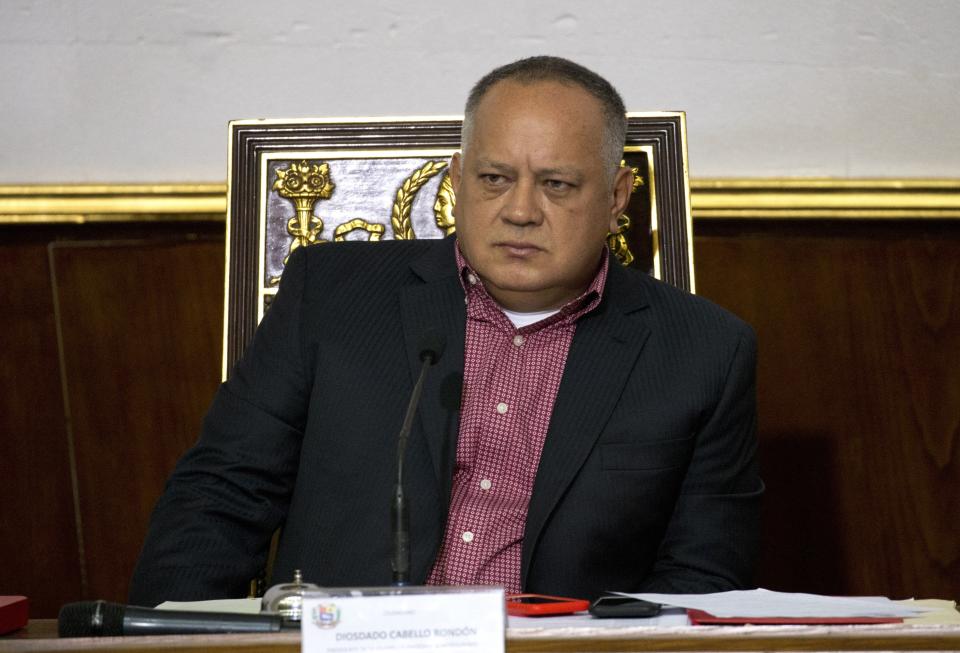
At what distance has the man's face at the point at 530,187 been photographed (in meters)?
1.79

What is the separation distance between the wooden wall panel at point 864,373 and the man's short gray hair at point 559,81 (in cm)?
71

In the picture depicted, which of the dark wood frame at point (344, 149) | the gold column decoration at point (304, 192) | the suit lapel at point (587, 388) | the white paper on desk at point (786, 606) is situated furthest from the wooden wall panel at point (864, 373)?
the white paper on desk at point (786, 606)

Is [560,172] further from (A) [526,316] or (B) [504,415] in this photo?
(B) [504,415]

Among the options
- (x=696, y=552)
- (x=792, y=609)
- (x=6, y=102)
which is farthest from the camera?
(x=6, y=102)

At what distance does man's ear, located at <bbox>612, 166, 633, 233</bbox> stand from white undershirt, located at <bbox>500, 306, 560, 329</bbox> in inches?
7.1

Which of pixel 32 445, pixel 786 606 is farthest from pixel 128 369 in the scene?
pixel 786 606

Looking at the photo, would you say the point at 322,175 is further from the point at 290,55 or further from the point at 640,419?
the point at 640,419

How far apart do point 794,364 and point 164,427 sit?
140cm

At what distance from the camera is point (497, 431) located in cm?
178

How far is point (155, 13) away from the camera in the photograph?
2.51 metres

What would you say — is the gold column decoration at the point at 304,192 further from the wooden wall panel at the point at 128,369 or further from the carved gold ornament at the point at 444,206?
the wooden wall panel at the point at 128,369

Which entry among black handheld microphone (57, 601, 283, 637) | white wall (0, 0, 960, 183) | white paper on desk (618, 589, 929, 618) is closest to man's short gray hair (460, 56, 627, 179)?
white wall (0, 0, 960, 183)

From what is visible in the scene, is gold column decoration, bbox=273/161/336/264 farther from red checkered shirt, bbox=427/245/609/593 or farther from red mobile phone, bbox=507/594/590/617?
red mobile phone, bbox=507/594/590/617

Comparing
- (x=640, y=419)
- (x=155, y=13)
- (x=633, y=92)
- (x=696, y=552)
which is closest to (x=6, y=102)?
(x=155, y=13)
